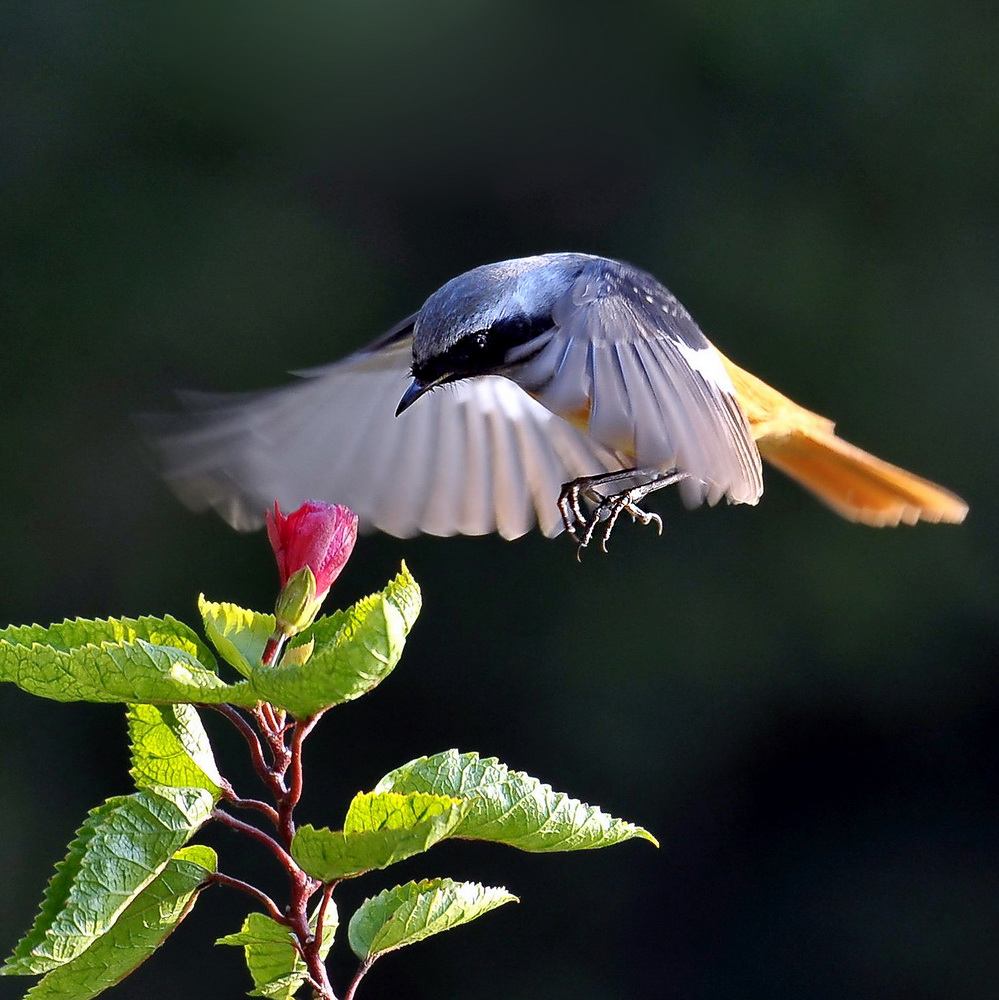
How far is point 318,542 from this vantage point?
49.2 inches

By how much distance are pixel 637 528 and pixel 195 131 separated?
2458 mm

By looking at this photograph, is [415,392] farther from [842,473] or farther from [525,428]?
[842,473]

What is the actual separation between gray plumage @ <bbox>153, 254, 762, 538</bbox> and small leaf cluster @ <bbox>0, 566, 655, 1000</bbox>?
0.80m

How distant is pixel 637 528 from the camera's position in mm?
4773

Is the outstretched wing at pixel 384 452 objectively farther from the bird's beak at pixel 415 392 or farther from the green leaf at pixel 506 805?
the green leaf at pixel 506 805

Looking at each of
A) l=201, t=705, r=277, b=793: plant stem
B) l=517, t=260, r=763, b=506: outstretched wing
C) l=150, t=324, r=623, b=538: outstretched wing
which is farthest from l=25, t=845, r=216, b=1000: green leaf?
l=150, t=324, r=623, b=538: outstretched wing

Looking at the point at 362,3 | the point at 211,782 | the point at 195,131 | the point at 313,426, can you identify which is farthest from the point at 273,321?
the point at 211,782

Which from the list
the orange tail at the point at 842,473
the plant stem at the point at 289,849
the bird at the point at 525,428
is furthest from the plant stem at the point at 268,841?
the orange tail at the point at 842,473

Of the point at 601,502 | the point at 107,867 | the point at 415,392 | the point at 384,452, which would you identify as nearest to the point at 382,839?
the point at 107,867

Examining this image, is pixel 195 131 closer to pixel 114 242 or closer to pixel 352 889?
pixel 114 242

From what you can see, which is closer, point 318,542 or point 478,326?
point 318,542

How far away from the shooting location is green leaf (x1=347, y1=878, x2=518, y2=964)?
3.77 ft

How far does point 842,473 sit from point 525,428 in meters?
0.68

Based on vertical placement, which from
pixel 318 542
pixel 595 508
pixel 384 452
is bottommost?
pixel 318 542
